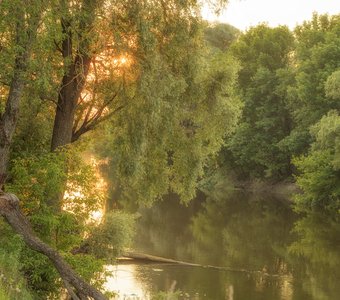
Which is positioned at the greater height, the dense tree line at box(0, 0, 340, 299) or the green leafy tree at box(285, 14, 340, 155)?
the green leafy tree at box(285, 14, 340, 155)

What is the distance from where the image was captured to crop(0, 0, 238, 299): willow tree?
1333cm

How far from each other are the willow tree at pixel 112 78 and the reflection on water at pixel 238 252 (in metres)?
3.83

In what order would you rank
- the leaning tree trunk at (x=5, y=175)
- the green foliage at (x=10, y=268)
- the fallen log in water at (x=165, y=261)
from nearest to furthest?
the green foliage at (x=10, y=268) → the leaning tree trunk at (x=5, y=175) → the fallen log in water at (x=165, y=261)

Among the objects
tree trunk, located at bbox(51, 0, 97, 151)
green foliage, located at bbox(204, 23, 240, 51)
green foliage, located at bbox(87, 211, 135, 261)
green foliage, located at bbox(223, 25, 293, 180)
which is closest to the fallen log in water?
green foliage, located at bbox(87, 211, 135, 261)

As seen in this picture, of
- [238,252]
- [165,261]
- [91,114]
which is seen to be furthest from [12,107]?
[238,252]

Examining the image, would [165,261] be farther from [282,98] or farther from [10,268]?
[282,98]

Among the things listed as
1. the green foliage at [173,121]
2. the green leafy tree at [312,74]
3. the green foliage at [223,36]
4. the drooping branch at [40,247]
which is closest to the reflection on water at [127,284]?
the green foliage at [173,121]

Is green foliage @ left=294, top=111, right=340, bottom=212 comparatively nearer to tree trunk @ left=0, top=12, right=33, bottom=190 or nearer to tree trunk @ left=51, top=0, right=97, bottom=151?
tree trunk @ left=51, top=0, right=97, bottom=151

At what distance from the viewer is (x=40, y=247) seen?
12.9 m

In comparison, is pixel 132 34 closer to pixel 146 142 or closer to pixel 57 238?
pixel 146 142

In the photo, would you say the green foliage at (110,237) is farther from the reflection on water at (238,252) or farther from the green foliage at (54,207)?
the reflection on water at (238,252)

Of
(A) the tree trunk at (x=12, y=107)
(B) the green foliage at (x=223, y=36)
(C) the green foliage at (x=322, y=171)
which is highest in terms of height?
(B) the green foliage at (x=223, y=36)

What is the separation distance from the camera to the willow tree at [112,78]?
43.7ft

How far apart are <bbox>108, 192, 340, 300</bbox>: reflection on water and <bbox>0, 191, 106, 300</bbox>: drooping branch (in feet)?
17.0
